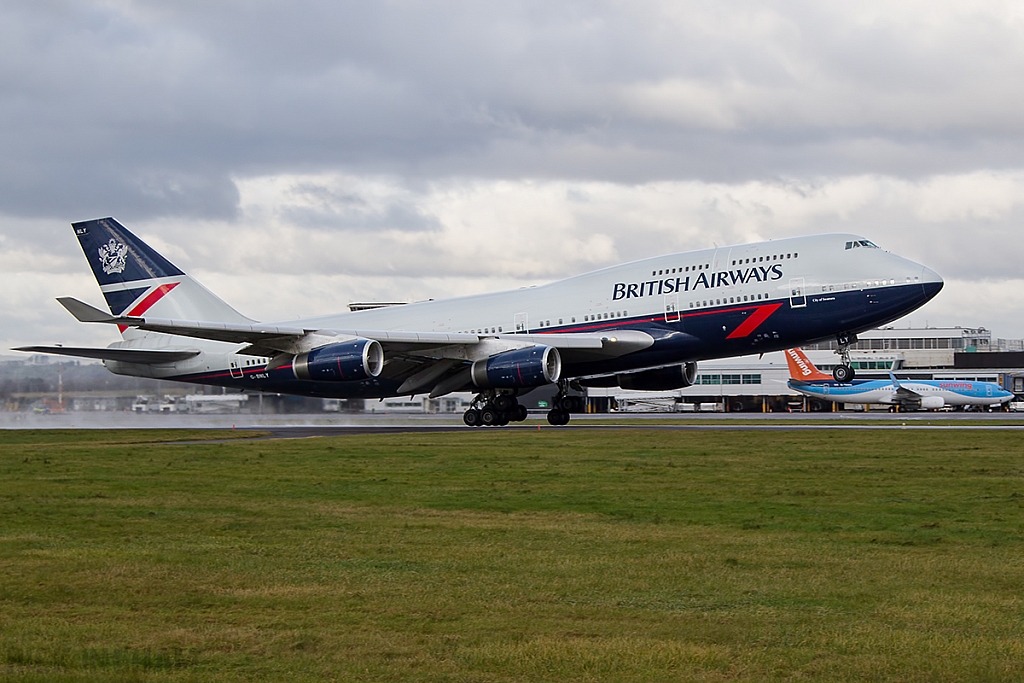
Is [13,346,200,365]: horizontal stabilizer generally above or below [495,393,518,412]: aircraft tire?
above

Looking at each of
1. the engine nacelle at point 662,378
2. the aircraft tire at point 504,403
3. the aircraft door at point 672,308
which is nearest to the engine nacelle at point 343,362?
the aircraft tire at point 504,403

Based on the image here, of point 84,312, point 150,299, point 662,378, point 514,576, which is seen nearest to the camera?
point 514,576

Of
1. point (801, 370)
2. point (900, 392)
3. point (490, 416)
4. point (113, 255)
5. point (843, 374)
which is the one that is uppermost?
point (113, 255)

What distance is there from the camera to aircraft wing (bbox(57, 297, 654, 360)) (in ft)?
142

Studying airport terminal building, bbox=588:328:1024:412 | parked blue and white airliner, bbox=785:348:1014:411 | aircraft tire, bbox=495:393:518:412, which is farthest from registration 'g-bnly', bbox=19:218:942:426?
airport terminal building, bbox=588:328:1024:412

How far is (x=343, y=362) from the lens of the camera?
1698 inches

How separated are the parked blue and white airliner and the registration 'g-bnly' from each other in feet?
185

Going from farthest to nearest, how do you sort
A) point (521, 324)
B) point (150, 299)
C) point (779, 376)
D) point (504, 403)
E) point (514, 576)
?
point (779, 376)
point (150, 299)
point (504, 403)
point (521, 324)
point (514, 576)

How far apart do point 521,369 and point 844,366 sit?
12.5 metres

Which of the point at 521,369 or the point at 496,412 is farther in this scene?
the point at 496,412

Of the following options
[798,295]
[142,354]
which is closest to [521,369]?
[798,295]

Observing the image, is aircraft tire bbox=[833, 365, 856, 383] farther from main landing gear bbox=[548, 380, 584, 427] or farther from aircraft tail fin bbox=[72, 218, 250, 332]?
aircraft tail fin bbox=[72, 218, 250, 332]

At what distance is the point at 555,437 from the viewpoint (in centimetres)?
3878

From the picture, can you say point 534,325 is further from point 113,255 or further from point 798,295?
point 113,255
